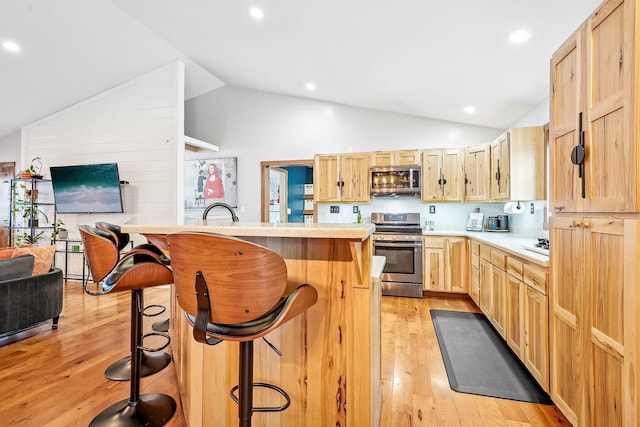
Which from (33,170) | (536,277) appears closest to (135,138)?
(33,170)

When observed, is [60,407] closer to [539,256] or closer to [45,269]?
[45,269]

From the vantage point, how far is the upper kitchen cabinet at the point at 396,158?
14.7 feet

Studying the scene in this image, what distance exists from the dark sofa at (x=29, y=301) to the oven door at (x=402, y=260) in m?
3.57

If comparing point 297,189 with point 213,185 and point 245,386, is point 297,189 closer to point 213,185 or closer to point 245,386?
point 213,185

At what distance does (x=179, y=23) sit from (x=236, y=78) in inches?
59.8

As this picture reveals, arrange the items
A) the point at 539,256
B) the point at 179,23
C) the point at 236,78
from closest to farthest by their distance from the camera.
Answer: the point at 539,256 < the point at 179,23 < the point at 236,78

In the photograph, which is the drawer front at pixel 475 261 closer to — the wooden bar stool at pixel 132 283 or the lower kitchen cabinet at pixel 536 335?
the lower kitchen cabinet at pixel 536 335

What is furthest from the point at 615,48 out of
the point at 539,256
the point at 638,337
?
the point at 539,256

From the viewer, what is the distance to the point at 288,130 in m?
5.37

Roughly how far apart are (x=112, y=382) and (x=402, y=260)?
331 centimetres

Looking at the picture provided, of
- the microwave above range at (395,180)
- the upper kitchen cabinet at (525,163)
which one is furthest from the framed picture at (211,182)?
the upper kitchen cabinet at (525,163)

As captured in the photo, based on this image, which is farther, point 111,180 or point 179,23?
point 111,180

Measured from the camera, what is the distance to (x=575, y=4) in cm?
186

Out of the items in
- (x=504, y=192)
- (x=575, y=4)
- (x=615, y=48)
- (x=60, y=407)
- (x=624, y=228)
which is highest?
(x=575, y=4)
